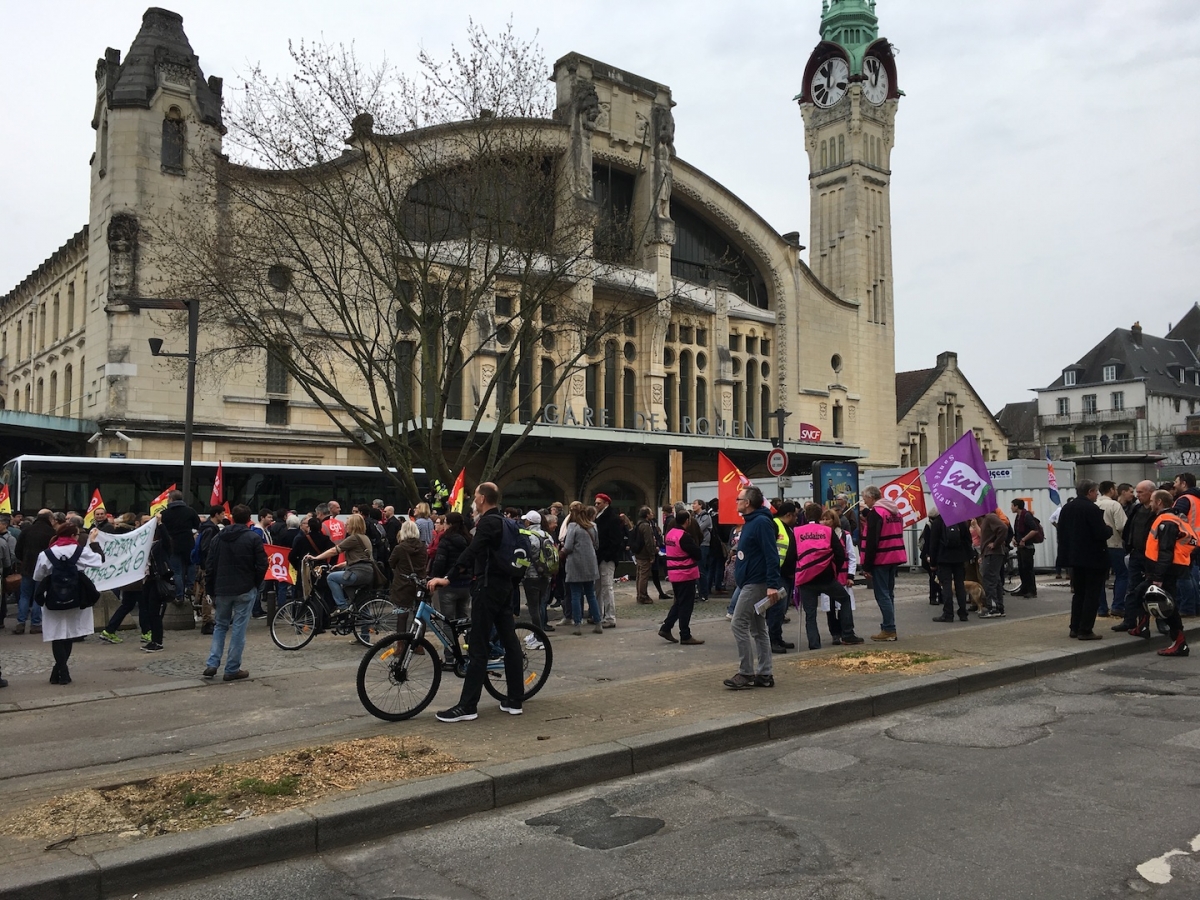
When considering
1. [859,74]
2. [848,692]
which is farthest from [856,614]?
[859,74]

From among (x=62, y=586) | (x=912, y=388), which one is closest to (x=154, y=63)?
(x=62, y=586)

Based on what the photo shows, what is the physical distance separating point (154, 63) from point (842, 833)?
33.0 meters

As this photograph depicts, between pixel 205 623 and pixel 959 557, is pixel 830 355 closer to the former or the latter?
pixel 959 557

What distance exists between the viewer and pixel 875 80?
1815 inches

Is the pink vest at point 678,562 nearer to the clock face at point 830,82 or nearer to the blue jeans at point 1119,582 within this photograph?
the blue jeans at point 1119,582

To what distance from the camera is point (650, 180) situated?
38719mm

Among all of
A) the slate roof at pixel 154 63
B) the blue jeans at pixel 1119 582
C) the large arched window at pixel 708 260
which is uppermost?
the slate roof at pixel 154 63

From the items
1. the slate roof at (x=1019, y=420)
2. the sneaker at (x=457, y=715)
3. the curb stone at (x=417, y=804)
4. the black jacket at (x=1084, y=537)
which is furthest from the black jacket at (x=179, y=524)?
the slate roof at (x=1019, y=420)

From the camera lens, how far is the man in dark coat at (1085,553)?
11430 millimetres

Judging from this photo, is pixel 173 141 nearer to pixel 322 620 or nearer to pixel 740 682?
pixel 322 620

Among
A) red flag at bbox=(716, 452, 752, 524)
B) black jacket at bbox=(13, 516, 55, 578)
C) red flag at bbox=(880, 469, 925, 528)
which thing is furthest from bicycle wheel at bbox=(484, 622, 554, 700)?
black jacket at bbox=(13, 516, 55, 578)

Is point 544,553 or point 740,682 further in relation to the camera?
point 544,553

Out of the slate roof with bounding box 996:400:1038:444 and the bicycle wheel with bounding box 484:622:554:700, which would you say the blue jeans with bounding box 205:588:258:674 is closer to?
the bicycle wheel with bounding box 484:622:554:700

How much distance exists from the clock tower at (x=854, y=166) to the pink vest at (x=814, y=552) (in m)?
36.0
